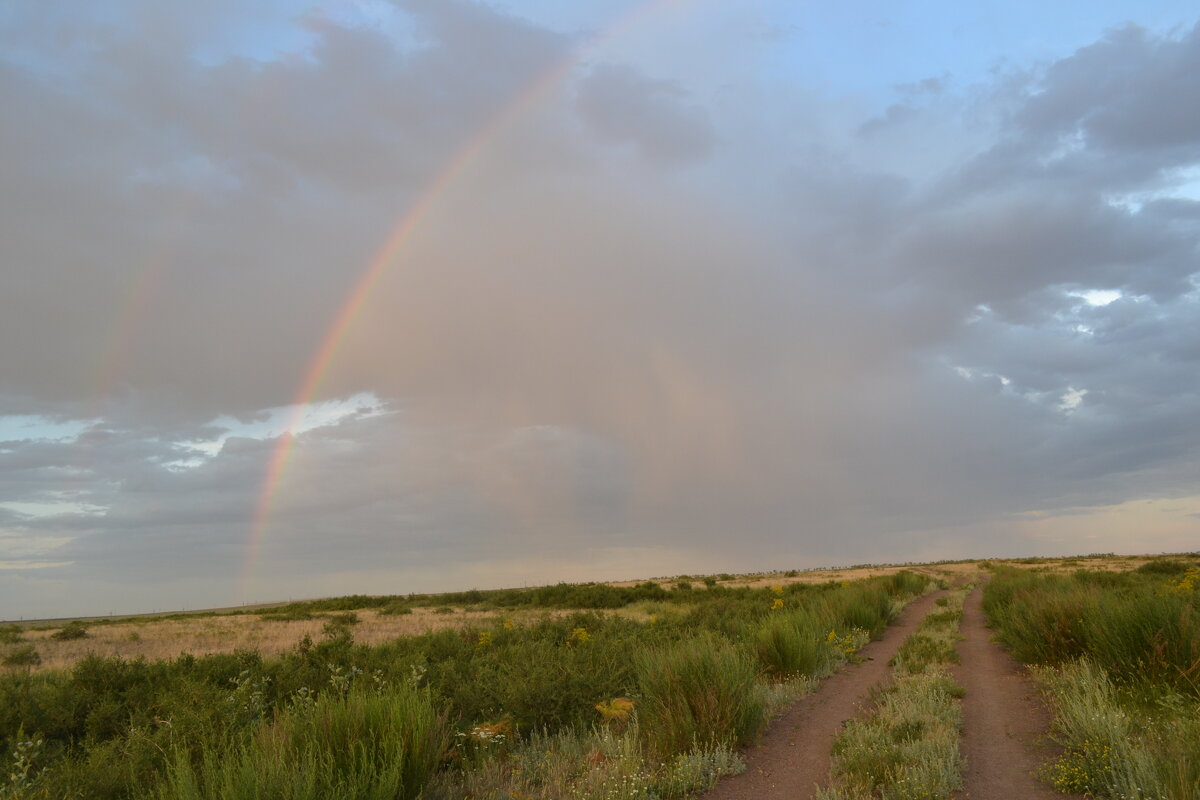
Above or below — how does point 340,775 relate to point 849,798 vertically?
above

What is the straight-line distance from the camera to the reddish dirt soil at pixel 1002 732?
7.36 m

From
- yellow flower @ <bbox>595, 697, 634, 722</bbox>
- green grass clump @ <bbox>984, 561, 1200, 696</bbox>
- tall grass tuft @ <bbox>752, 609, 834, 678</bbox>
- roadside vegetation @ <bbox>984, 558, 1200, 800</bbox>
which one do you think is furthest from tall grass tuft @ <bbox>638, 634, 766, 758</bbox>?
green grass clump @ <bbox>984, 561, 1200, 696</bbox>

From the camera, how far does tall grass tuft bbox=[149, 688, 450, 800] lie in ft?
17.7

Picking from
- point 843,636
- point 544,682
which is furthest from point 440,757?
point 843,636

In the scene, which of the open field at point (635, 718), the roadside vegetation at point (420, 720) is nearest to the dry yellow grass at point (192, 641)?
the roadside vegetation at point (420, 720)

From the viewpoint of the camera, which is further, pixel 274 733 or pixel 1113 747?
pixel 1113 747

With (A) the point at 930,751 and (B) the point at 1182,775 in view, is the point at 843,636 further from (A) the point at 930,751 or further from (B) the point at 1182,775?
(B) the point at 1182,775

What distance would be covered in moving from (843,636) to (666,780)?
11697mm

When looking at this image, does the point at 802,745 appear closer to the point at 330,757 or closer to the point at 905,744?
the point at 905,744

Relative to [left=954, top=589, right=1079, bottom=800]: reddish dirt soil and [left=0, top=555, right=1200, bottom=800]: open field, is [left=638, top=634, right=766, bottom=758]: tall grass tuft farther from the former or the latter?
[left=954, top=589, right=1079, bottom=800]: reddish dirt soil

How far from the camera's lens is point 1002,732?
30.5 feet

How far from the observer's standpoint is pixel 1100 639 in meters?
11.1

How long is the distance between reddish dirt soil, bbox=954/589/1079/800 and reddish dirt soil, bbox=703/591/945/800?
40 centimetres

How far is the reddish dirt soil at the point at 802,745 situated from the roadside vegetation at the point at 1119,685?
111 centimetres
